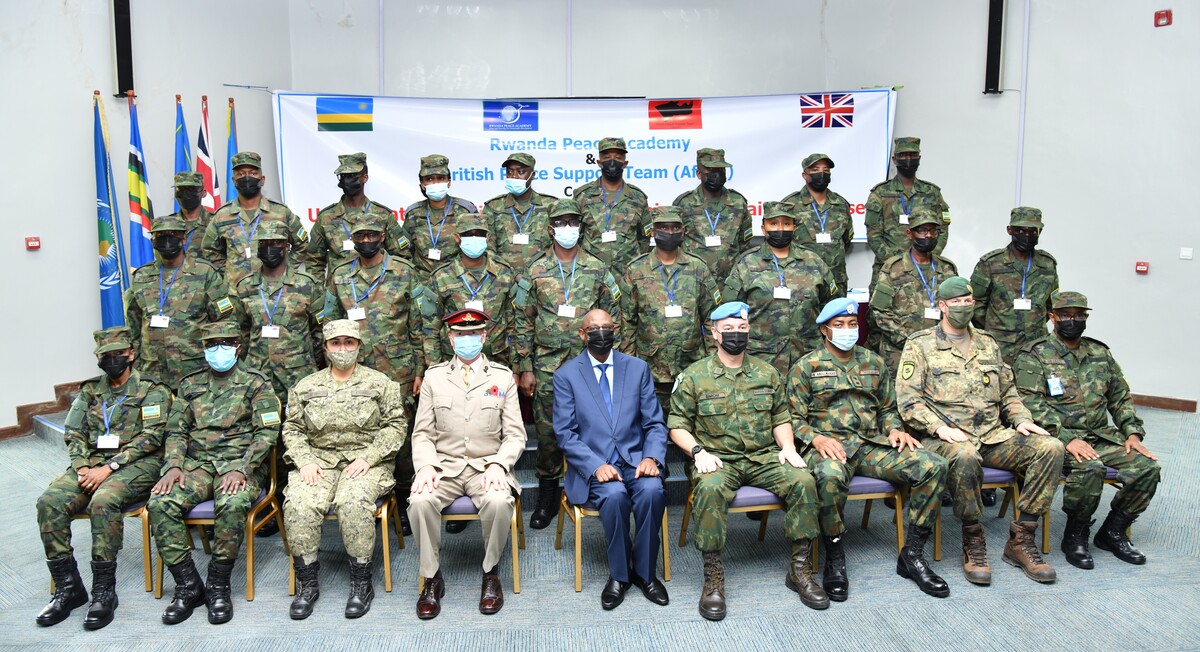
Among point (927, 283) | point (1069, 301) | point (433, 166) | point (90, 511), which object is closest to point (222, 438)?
point (90, 511)

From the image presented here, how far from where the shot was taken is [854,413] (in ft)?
14.6

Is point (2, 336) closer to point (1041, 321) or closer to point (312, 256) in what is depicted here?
point (312, 256)

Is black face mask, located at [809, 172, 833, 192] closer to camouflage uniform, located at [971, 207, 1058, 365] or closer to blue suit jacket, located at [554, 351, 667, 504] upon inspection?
camouflage uniform, located at [971, 207, 1058, 365]

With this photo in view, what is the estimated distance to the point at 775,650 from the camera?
3.62m

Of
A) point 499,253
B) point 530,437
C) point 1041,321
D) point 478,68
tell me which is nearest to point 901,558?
point 1041,321

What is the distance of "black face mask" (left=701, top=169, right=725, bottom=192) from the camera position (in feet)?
19.9

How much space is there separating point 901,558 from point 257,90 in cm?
662

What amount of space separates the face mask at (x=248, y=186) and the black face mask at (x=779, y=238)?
346 cm

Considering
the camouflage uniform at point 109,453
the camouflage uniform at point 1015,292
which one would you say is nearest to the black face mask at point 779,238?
the camouflage uniform at point 1015,292

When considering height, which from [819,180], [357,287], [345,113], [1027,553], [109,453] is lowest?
[1027,553]

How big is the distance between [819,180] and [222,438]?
14.3 feet

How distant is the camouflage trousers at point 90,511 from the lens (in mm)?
3988

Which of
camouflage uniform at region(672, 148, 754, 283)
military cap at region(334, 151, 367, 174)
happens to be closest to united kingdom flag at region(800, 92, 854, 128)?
camouflage uniform at region(672, 148, 754, 283)

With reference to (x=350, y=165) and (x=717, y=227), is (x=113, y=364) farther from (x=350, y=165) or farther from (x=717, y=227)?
(x=717, y=227)
